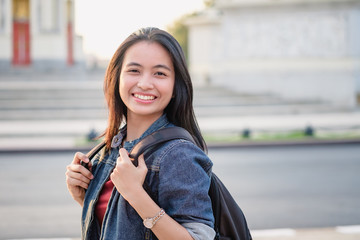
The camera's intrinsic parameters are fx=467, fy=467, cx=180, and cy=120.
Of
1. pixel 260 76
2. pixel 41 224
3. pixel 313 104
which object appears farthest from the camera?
pixel 260 76

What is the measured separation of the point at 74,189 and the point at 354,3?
21.6 metres

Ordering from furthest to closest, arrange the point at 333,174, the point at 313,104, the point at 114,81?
the point at 313,104
the point at 333,174
the point at 114,81

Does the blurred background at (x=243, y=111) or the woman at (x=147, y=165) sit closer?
the woman at (x=147, y=165)

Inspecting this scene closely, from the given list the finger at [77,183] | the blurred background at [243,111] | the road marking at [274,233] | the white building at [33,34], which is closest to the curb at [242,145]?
the blurred background at [243,111]

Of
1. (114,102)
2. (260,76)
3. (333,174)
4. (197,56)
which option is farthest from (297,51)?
(114,102)

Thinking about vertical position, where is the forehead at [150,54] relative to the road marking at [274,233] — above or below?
above

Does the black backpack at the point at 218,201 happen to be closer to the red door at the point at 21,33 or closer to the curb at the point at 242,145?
the curb at the point at 242,145

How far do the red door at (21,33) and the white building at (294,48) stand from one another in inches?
531

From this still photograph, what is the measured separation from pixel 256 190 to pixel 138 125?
218 inches

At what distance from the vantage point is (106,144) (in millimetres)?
2039

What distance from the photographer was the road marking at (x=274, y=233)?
477 cm

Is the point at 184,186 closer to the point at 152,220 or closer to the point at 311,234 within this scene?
the point at 152,220

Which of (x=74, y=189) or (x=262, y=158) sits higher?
(x=74, y=189)

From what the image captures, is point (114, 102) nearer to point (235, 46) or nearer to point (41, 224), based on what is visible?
point (41, 224)
